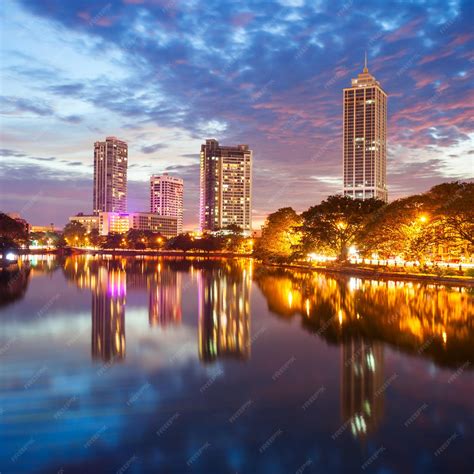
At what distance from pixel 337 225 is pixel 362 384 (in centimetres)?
5469

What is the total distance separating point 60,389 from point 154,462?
15.9 feet

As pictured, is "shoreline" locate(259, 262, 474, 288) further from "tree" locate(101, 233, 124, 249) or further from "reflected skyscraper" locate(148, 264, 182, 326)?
"tree" locate(101, 233, 124, 249)

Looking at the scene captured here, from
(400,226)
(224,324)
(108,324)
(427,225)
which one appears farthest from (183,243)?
(224,324)

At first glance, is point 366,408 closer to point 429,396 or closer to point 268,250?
point 429,396

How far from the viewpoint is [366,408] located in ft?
34.9

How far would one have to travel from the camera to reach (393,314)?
23266mm

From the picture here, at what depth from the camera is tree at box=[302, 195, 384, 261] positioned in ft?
210

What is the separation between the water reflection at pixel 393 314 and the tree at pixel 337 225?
26.3 m

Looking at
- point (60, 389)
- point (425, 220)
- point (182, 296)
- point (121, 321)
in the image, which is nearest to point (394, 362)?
point (60, 389)

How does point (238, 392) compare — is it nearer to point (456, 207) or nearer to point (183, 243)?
point (456, 207)

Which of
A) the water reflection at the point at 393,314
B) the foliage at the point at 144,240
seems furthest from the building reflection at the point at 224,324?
the foliage at the point at 144,240

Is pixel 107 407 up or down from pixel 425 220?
down

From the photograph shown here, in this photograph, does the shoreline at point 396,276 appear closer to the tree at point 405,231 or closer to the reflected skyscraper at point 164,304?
the tree at point 405,231

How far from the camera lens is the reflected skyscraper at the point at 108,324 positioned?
53.1ft
